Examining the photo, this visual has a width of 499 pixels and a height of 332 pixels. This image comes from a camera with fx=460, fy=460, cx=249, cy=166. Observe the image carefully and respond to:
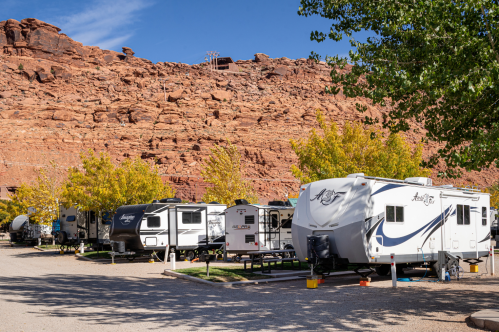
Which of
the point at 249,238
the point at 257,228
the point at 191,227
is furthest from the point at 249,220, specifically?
the point at 191,227

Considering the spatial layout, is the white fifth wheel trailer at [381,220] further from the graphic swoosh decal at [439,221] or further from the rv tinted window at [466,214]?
the rv tinted window at [466,214]

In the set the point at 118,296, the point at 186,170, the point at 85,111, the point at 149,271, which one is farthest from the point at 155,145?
the point at 118,296

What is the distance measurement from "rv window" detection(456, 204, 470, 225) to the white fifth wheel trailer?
34 mm

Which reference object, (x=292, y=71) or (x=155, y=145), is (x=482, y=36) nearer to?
(x=155, y=145)

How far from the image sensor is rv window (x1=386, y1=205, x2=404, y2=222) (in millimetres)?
13320

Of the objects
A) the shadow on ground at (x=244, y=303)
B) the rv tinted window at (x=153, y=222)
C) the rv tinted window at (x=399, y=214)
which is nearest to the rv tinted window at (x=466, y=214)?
the shadow on ground at (x=244, y=303)

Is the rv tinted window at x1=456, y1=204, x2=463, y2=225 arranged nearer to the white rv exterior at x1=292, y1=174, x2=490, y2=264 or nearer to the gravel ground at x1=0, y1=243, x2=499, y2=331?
the white rv exterior at x1=292, y1=174, x2=490, y2=264

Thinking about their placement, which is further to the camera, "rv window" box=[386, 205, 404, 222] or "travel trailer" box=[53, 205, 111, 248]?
"travel trailer" box=[53, 205, 111, 248]

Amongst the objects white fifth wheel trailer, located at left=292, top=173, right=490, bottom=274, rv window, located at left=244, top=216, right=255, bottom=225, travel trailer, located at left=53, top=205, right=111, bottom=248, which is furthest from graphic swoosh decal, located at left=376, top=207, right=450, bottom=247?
travel trailer, located at left=53, top=205, right=111, bottom=248

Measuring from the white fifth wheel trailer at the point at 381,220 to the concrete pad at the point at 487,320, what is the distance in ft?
14.3

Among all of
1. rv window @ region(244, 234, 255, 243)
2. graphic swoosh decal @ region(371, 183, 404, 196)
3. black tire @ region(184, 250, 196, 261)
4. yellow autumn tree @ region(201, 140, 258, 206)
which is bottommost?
black tire @ region(184, 250, 196, 261)

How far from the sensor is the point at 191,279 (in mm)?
15055

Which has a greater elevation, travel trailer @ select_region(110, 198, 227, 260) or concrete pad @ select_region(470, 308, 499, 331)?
travel trailer @ select_region(110, 198, 227, 260)

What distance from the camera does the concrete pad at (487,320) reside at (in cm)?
775
